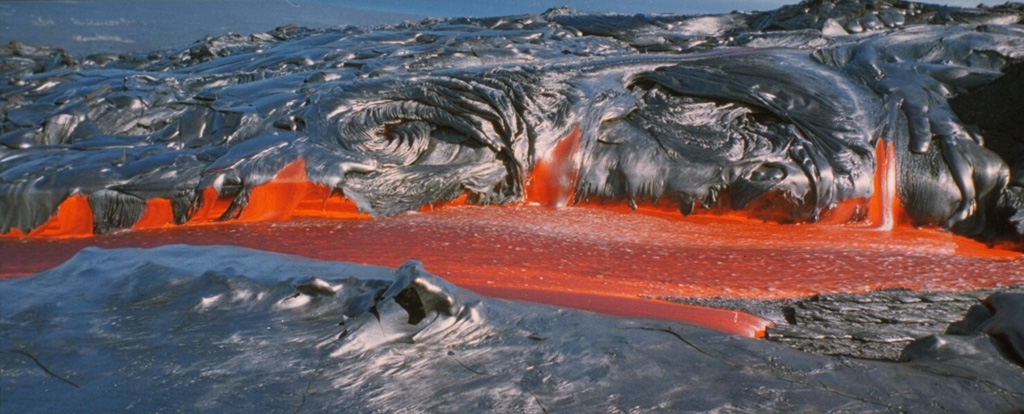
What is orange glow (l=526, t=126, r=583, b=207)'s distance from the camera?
318cm

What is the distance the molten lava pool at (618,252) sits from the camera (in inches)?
90.8

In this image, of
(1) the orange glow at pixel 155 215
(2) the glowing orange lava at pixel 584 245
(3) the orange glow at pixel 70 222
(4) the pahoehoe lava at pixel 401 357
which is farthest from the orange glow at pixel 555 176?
(4) the pahoehoe lava at pixel 401 357

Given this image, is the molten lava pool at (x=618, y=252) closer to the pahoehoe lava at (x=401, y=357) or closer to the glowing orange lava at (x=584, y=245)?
the glowing orange lava at (x=584, y=245)

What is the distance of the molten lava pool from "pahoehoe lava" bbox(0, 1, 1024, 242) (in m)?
0.10

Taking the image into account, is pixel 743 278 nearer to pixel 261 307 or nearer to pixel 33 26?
pixel 261 307

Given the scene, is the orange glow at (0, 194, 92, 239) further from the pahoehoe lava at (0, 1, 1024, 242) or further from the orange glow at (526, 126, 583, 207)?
the orange glow at (526, 126, 583, 207)

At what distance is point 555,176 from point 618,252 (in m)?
0.61

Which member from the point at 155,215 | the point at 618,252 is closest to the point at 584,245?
the point at 618,252

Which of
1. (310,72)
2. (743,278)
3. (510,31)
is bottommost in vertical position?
(743,278)

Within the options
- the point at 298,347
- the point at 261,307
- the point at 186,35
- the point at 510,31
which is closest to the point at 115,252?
the point at 261,307

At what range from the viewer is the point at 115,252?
5.44 ft

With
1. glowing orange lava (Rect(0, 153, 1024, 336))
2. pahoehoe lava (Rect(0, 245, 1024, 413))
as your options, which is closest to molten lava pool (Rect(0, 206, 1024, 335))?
glowing orange lava (Rect(0, 153, 1024, 336))

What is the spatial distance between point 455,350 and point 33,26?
22.8ft

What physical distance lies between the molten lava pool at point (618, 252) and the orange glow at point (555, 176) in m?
0.06
